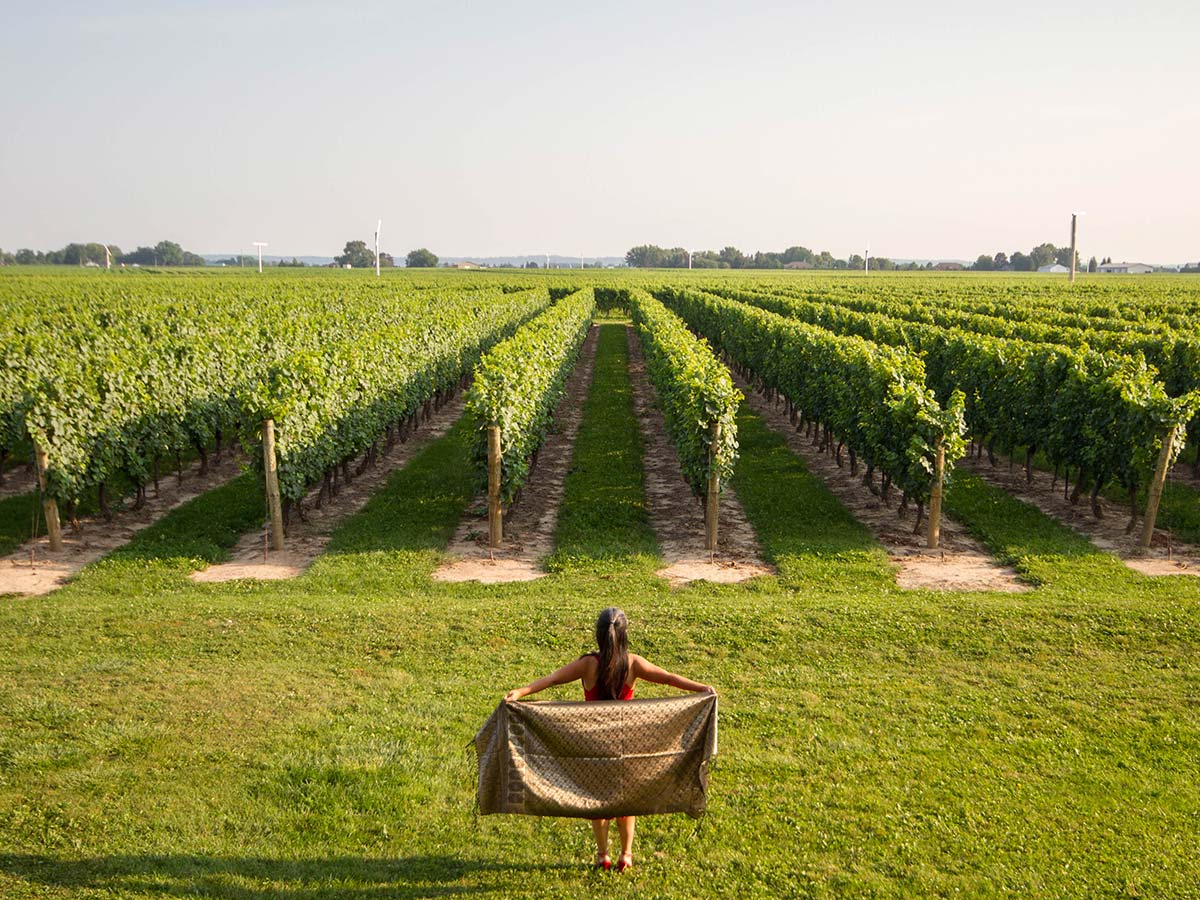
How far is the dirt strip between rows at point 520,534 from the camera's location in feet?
43.9

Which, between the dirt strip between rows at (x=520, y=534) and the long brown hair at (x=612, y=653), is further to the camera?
the dirt strip between rows at (x=520, y=534)

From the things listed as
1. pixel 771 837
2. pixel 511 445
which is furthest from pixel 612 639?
pixel 511 445

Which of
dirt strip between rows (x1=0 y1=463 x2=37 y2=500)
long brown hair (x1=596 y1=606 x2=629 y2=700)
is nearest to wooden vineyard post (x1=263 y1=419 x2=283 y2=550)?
dirt strip between rows (x1=0 y1=463 x2=37 y2=500)

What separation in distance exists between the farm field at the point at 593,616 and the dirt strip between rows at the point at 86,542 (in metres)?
0.10

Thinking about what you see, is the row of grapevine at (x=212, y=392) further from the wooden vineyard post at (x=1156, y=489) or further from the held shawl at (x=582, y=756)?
the wooden vineyard post at (x=1156, y=489)

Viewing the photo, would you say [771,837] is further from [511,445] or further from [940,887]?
[511,445]

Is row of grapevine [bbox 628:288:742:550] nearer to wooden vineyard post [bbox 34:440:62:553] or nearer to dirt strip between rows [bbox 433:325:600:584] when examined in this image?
dirt strip between rows [bbox 433:325:600:584]

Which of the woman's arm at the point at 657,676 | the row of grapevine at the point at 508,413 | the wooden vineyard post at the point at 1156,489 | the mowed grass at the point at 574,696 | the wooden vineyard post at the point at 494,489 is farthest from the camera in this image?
the row of grapevine at the point at 508,413

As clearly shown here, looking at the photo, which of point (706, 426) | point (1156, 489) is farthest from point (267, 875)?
point (1156, 489)

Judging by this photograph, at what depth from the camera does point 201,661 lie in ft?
31.7

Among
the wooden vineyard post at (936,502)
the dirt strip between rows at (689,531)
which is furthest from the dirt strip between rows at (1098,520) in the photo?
the dirt strip between rows at (689,531)

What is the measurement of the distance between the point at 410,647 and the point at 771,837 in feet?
15.6

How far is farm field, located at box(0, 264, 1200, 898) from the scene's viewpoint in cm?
650

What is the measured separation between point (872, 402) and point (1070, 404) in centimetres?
352
